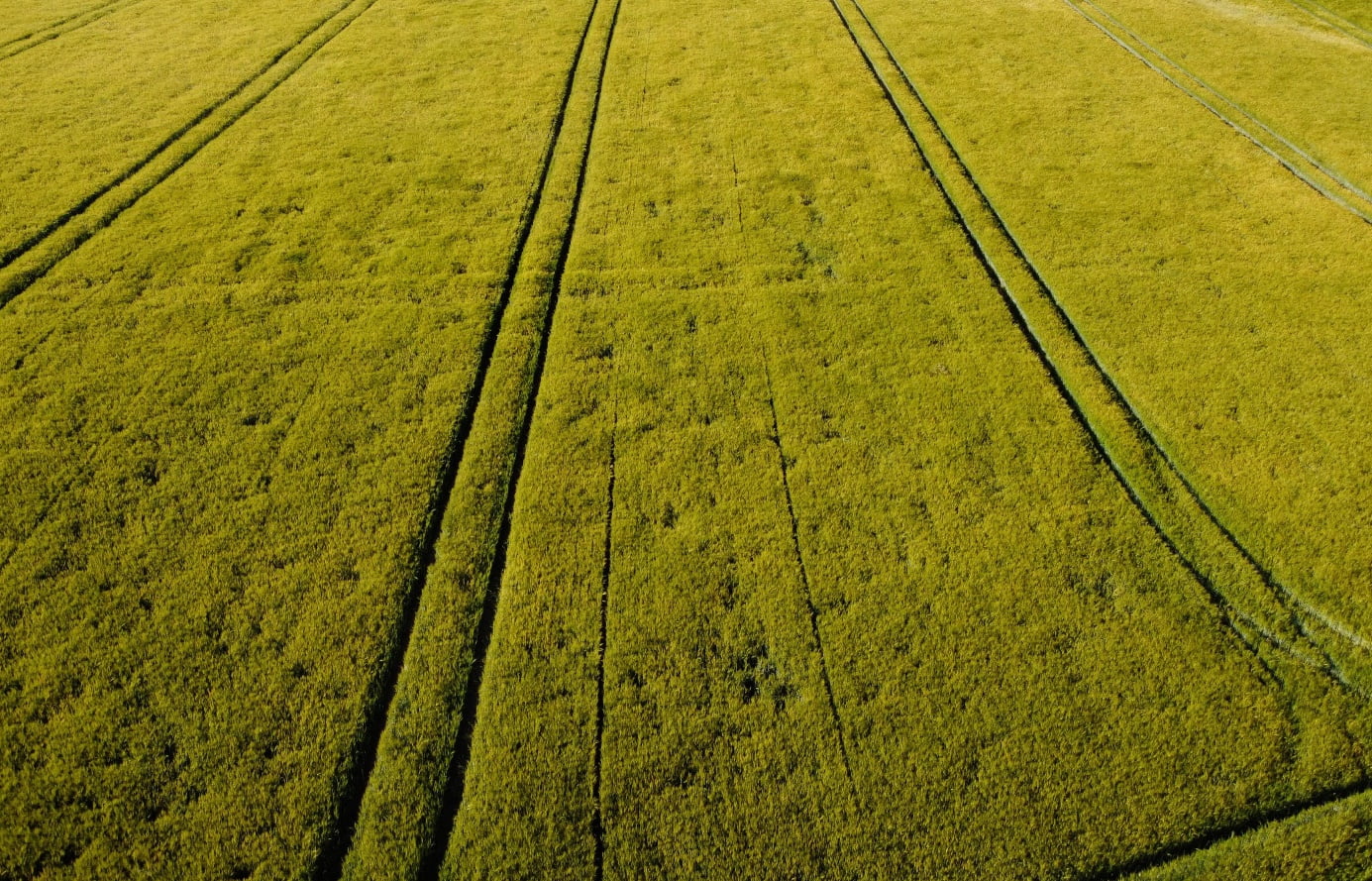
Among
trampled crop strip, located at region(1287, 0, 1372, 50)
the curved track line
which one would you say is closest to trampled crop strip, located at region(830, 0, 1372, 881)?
the curved track line

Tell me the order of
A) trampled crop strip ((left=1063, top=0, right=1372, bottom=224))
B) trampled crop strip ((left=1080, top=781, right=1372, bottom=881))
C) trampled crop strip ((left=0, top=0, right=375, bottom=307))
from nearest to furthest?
trampled crop strip ((left=1080, top=781, right=1372, bottom=881)) < trampled crop strip ((left=0, top=0, right=375, bottom=307)) < trampled crop strip ((left=1063, top=0, right=1372, bottom=224))

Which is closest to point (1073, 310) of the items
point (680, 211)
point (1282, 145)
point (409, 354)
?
point (680, 211)

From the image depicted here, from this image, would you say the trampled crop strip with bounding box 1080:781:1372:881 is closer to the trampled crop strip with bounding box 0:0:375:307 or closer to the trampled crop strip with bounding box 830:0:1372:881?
the trampled crop strip with bounding box 830:0:1372:881

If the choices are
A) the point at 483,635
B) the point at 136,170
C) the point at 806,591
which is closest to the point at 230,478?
the point at 483,635

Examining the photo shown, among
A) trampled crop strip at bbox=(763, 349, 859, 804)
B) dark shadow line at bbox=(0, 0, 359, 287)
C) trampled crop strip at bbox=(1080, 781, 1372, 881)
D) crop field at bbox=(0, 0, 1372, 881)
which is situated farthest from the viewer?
dark shadow line at bbox=(0, 0, 359, 287)

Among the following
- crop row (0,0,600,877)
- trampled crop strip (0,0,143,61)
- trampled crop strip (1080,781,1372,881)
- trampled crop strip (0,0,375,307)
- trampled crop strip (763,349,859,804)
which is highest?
trampled crop strip (0,0,143,61)

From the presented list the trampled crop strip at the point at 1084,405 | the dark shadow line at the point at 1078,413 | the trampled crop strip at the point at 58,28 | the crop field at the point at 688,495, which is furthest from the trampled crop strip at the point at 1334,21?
the trampled crop strip at the point at 58,28

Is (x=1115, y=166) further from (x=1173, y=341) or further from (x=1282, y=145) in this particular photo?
(x=1173, y=341)
